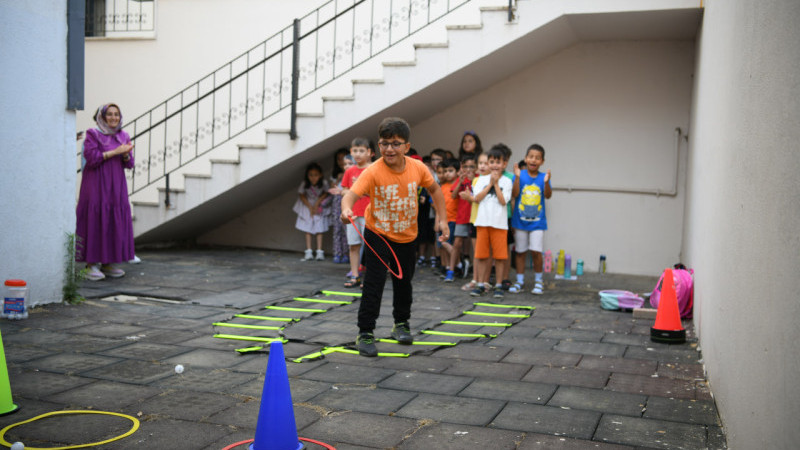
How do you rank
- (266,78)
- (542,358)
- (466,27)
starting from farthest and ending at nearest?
(266,78)
(466,27)
(542,358)

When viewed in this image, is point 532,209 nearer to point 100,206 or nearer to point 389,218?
point 389,218

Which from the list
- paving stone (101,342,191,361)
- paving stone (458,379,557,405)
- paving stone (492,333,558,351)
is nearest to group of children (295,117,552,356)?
paving stone (492,333,558,351)

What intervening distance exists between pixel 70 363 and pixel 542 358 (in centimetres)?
318

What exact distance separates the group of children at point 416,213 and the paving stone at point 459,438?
1.55 metres

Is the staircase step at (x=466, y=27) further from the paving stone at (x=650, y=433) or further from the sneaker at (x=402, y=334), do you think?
the paving stone at (x=650, y=433)

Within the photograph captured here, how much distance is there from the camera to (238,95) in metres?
11.4

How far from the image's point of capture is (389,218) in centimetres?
546

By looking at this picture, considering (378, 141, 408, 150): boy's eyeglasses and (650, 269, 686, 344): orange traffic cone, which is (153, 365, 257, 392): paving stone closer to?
(378, 141, 408, 150): boy's eyeglasses

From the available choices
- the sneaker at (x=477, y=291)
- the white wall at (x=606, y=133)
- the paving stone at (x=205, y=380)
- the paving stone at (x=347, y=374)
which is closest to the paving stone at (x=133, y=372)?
the paving stone at (x=205, y=380)

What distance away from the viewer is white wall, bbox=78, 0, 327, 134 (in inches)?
444

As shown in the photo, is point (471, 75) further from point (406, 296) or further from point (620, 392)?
point (620, 392)

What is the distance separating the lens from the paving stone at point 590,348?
5445 millimetres

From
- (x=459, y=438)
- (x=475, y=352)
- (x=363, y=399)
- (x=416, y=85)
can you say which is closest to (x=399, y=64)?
(x=416, y=85)

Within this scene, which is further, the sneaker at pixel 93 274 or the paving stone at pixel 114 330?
the sneaker at pixel 93 274
